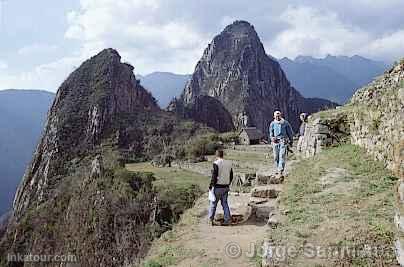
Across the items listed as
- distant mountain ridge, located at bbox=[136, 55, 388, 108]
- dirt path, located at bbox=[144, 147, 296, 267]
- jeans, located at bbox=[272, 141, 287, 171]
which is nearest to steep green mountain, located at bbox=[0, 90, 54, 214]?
distant mountain ridge, located at bbox=[136, 55, 388, 108]

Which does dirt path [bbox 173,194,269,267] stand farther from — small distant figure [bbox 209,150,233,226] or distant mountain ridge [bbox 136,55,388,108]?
distant mountain ridge [bbox 136,55,388,108]

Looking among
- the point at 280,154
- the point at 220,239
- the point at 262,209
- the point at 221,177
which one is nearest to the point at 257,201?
the point at 262,209

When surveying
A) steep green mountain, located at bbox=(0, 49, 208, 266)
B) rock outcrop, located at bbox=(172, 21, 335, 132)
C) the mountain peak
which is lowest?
steep green mountain, located at bbox=(0, 49, 208, 266)

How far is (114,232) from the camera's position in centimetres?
3162

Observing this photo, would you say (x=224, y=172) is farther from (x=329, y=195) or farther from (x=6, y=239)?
(x=6, y=239)

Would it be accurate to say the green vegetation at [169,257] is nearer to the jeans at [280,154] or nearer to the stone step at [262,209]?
the stone step at [262,209]

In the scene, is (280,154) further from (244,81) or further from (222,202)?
(244,81)

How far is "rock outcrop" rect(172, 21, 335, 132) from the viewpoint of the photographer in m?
142

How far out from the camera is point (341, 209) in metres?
6.72

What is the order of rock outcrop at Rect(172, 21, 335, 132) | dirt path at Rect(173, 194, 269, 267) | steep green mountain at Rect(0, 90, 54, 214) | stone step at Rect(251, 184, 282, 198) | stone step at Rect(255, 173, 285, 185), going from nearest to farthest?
dirt path at Rect(173, 194, 269, 267) < stone step at Rect(251, 184, 282, 198) < stone step at Rect(255, 173, 285, 185) < steep green mountain at Rect(0, 90, 54, 214) < rock outcrop at Rect(172, 21, 335, 132)

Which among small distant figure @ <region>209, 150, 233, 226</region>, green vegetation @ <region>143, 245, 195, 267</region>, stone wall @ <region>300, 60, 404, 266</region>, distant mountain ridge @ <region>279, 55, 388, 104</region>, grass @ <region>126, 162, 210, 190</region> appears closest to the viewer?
stone wall @ <region>300, 60, 404, 266</region>

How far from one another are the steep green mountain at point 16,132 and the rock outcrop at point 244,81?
156 feet

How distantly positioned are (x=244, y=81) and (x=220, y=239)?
136 metres

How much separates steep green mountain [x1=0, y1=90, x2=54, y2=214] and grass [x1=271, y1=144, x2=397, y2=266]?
3449 inches
